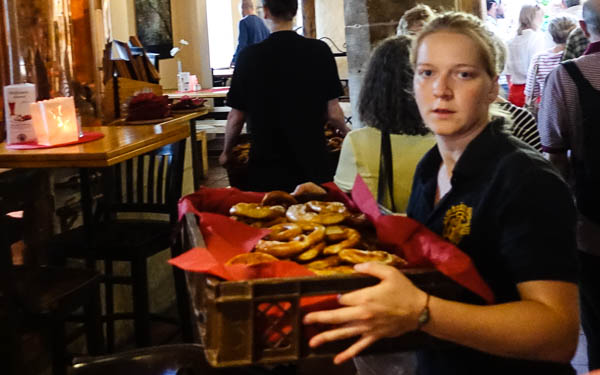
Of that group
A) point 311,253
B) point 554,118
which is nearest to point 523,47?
point 554,118

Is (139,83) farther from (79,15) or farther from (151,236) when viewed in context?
(151,236)

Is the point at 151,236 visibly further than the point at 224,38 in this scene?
No

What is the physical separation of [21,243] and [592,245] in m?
2.33

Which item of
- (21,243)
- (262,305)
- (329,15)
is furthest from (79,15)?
(329,15)

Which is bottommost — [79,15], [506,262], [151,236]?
[151,236]

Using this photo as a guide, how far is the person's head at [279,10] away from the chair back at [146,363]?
7.29 ft

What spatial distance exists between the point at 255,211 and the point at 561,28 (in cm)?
477

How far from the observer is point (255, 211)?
145cm

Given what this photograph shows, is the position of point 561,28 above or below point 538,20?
below

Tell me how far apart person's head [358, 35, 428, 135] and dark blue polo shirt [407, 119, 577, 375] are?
840mm

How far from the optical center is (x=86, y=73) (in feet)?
14.1

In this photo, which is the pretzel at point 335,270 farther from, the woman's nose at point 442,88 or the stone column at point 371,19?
the stone column at point 371,19

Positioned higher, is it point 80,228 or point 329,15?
point 329,15

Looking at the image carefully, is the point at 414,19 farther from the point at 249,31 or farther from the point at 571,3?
the point at 249,31
